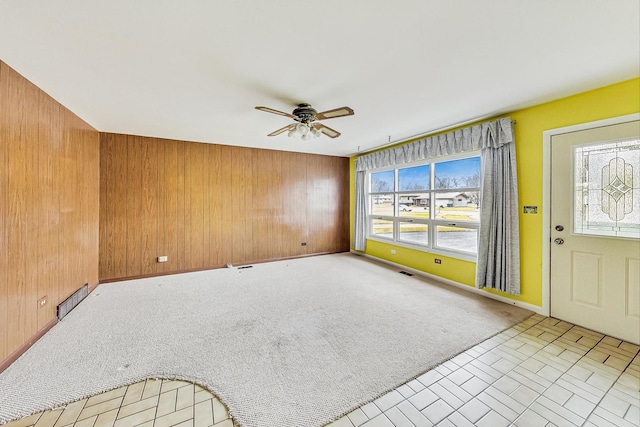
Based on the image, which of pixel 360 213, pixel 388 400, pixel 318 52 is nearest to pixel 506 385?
pixel 388 400

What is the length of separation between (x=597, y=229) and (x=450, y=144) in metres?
1.93

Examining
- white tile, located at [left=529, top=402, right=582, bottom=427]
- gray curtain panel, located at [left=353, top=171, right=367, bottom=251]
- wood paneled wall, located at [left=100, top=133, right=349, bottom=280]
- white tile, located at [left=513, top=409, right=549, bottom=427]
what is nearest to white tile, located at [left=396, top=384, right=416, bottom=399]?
white tile, located at [left=513, top=409, right=549, bottom=427]

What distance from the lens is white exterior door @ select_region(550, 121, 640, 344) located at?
2.31 m

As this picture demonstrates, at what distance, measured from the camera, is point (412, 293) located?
138 inches

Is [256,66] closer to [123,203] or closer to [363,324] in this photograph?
[363,324]

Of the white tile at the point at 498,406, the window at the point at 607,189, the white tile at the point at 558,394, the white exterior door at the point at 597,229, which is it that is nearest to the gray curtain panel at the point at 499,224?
the white exterior door at the point at 597,229

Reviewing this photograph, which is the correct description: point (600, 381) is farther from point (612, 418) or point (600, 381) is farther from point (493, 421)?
point (493, 421)

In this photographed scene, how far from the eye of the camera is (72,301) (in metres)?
3.00

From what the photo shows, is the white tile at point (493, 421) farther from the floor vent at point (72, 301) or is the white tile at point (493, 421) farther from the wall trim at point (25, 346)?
the floor vent at point (72, 301)

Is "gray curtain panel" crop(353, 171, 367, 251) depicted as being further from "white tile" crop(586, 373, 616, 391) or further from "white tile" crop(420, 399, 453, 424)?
"white tile" crop(420, 399, 453, 424)

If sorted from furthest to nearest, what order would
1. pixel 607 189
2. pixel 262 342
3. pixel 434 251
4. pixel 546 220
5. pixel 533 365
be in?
pixel 434 251 → pixel 546 220 → pixel 607 189 → pixel 262 342 → pixel 533 365

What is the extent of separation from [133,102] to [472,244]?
4.87 metres

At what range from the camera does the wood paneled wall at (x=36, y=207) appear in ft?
6.66

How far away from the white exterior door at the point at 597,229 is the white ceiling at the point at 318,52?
64 cm
